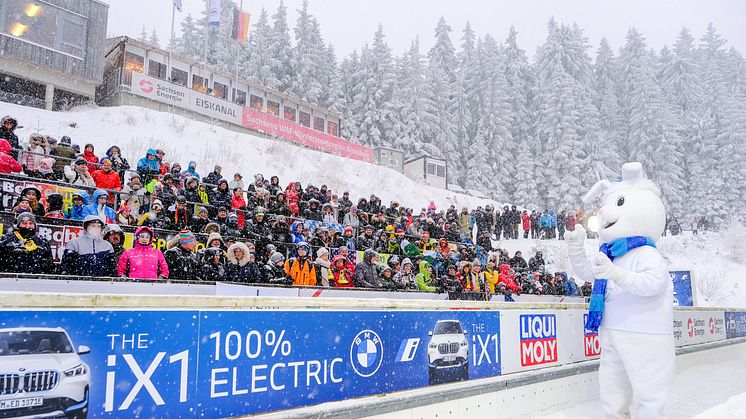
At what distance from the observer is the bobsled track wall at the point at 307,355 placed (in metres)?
2.90

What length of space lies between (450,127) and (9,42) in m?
38.0

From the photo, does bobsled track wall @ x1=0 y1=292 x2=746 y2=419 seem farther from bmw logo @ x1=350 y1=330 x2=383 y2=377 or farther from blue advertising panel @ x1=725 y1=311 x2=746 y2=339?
blue advertising panel @ x1=725 y1=311 x2=746 y2=339

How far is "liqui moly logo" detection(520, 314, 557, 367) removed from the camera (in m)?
5.88

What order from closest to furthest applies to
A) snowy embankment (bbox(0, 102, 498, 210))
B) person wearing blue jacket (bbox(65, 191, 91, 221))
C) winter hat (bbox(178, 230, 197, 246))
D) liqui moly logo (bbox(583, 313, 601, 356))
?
liqui moly logo (bbox(583, 313, 601, 356)) → person wearing blue jacket (bbox(65, 191, 91, 221)) → winter hat (bbox(178, 230, 197, 246)) → snowy embankment (bbox(0, 102, 498, 210))

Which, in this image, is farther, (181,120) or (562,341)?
(181,120)

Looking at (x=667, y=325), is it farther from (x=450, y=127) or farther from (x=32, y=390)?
(x=450, y=127)

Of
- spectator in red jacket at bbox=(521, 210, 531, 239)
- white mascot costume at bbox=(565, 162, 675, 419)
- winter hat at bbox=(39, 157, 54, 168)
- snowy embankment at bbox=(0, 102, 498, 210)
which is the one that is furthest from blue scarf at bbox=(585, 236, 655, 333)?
spectator in red jacket at bbox=(521, 210, 531, 239)

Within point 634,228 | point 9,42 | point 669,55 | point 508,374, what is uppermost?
point 669,55

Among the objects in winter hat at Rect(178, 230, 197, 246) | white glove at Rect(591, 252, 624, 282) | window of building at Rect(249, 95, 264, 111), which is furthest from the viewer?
window of building at Rect(249, 95, 264, 111)

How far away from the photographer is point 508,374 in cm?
554

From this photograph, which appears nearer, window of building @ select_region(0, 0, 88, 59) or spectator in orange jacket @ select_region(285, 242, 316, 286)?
spectator in orange jacket @ select_region(285, 242, 316, 286)

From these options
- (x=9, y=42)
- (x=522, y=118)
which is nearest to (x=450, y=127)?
(x=522, y=118)

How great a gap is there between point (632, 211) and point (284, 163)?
77.7ft

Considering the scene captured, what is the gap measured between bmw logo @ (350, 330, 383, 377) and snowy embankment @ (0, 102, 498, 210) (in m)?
16.2
